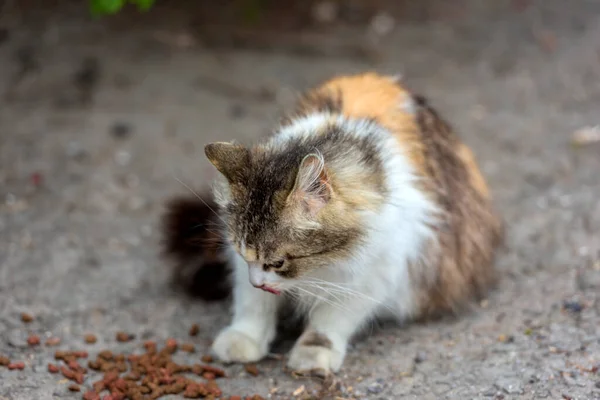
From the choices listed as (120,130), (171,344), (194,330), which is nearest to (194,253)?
(194,330)

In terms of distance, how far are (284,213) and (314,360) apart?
783 mm

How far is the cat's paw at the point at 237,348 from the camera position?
3521 mm

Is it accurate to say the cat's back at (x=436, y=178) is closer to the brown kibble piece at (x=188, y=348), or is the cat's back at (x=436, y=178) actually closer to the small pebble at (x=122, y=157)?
the brown kibble piece at (x=188, y=348)

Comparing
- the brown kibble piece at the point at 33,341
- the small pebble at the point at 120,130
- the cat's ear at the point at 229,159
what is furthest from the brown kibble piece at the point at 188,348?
the small pebble at the point at 120,130

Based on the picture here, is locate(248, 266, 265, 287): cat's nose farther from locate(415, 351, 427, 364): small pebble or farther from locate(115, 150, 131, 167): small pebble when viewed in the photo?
locate(115, 150, 131, 167): small pebble

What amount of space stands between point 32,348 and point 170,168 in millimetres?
1952

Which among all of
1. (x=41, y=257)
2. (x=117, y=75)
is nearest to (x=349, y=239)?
(x=41, y=257)

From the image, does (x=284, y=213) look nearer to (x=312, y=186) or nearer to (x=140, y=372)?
(x=312, y=186)

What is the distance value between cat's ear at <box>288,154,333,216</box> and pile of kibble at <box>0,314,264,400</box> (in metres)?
0.87

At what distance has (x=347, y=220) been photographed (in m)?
3.08

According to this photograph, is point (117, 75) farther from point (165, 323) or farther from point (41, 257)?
point (165, 323)

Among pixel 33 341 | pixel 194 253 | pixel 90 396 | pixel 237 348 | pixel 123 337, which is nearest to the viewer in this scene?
pixel 90 396

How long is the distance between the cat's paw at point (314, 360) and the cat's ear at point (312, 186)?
75cm

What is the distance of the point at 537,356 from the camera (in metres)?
3.41
